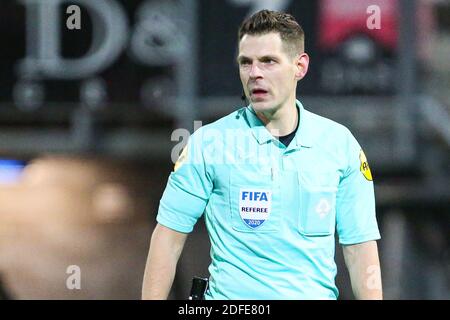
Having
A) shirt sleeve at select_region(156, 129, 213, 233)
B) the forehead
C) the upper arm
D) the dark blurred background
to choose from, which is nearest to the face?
the forehead

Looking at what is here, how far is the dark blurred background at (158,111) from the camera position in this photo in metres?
6.02

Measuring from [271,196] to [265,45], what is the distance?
470 mm

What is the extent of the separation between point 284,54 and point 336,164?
381 mm

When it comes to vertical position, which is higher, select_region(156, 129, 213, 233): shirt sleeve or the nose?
the nose

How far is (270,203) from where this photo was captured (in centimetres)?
332

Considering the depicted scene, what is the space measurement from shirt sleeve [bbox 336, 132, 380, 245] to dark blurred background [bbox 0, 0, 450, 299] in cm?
198

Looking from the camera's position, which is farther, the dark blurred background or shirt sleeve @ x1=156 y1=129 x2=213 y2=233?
the dark blurred background

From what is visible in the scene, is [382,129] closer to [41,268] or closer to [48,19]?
[48,19]

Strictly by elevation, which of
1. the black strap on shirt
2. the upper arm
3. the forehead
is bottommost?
the upper arm

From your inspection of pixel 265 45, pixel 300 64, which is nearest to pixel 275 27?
pixel 265 45

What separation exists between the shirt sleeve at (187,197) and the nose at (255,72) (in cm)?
30

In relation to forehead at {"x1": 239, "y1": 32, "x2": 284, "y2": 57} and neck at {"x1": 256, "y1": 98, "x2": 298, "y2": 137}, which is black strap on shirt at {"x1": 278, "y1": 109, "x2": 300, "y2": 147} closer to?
neck at {"x1": 256, "y1": 98, "x2": 298, "y2": 137}

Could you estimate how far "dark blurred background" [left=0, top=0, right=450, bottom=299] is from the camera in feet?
19.7

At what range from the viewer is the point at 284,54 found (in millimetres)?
3369
